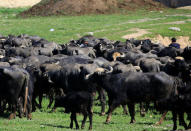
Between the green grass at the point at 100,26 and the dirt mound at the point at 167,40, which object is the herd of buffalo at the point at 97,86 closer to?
the dirt mound at the point at 167,40

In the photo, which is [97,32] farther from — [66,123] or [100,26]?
[66,123]

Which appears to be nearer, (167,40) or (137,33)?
(167,40)

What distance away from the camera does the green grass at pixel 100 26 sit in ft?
145

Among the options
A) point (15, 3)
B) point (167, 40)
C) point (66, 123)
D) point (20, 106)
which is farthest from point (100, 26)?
point (15, 3)

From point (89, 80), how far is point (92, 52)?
9.85 m

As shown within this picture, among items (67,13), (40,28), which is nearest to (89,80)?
(40,28)

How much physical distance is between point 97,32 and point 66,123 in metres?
32.7

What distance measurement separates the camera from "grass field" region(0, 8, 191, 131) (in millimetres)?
13453

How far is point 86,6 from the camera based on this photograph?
68.1 metres

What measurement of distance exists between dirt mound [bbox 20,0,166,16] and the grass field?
2.86 meters

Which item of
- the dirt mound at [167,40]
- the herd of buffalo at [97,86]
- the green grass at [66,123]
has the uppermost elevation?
the herd of buffalo at [97,86]

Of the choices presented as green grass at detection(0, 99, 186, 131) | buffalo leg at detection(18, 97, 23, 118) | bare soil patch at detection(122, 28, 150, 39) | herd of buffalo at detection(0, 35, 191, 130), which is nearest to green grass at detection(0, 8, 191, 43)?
bare soil patch at detection(122, 28, 150, 39)

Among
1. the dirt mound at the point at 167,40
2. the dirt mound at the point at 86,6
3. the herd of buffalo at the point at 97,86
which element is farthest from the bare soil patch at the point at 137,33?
the herd of buffalo at the point at 97,86

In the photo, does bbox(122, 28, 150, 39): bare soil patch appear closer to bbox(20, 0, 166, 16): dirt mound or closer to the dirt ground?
bbox(20, 0, 166, 16): dirt mound
